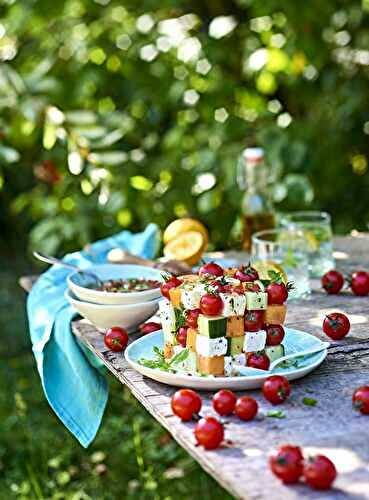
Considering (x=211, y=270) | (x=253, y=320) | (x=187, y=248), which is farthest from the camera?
(x=187, y=248)

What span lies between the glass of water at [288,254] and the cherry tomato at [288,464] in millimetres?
867

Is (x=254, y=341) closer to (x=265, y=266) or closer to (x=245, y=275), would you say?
(x=245, y=275)

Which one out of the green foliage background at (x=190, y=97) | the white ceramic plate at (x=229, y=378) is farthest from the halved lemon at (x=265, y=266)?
the green foliage background at (x=190, y=97)

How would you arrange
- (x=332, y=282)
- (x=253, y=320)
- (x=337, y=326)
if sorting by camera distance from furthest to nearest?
(x=332, y=282) → (x=337, y=326) → (x=253, y=320)

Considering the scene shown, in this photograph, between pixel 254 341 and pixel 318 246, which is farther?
pixel 318 246

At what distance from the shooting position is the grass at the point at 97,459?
2.87 metres

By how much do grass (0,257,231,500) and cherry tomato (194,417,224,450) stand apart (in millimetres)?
1347

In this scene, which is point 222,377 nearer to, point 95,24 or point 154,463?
point 154,463

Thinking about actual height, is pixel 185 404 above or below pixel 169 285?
below

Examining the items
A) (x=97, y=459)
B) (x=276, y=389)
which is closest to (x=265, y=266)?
(x=276, y=389)

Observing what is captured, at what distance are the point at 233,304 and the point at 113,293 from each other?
45 centimetres

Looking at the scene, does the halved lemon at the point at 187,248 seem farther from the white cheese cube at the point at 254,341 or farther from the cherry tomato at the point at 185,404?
the cherry tomato at the point at 185,404

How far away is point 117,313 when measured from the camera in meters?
1.74

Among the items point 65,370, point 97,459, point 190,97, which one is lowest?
point 97,459
